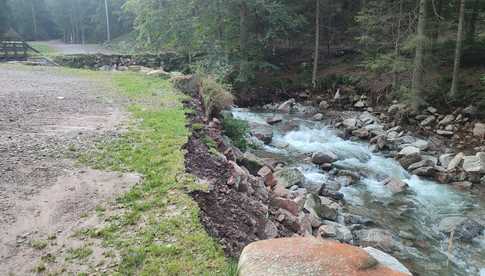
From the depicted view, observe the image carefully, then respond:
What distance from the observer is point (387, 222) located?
21.8 ft

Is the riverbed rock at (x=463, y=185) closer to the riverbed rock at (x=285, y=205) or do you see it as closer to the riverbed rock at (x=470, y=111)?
the riverbed rock at (x=470, y=111)

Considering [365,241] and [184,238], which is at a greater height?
[184,238]

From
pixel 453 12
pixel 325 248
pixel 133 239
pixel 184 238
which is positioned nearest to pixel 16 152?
pixel 133 239

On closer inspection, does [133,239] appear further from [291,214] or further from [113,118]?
[113,118]

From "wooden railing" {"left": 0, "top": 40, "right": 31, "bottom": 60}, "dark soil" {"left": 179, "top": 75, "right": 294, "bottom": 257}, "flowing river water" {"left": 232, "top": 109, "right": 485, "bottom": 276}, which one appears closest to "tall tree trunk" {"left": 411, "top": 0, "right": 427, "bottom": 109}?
"flowing river water" {"left": 232, "top": 109, "right": 485, "bottom": 276}

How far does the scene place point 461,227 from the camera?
20.5ft

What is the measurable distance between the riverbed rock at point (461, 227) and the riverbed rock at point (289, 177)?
2.77 metres

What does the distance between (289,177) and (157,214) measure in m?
4.58

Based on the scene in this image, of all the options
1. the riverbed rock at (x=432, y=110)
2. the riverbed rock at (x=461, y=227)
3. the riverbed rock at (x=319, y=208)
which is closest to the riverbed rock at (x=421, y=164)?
the riverbed rock at (x=461, y=227)

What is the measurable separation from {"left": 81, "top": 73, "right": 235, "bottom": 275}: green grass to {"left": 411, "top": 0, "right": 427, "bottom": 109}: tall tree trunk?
8.36 metres

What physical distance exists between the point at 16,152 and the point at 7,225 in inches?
86.0

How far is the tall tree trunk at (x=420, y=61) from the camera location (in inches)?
450

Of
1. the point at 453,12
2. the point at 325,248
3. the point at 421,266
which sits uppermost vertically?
the point at 453,12

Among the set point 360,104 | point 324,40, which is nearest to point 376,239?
point 360,104
